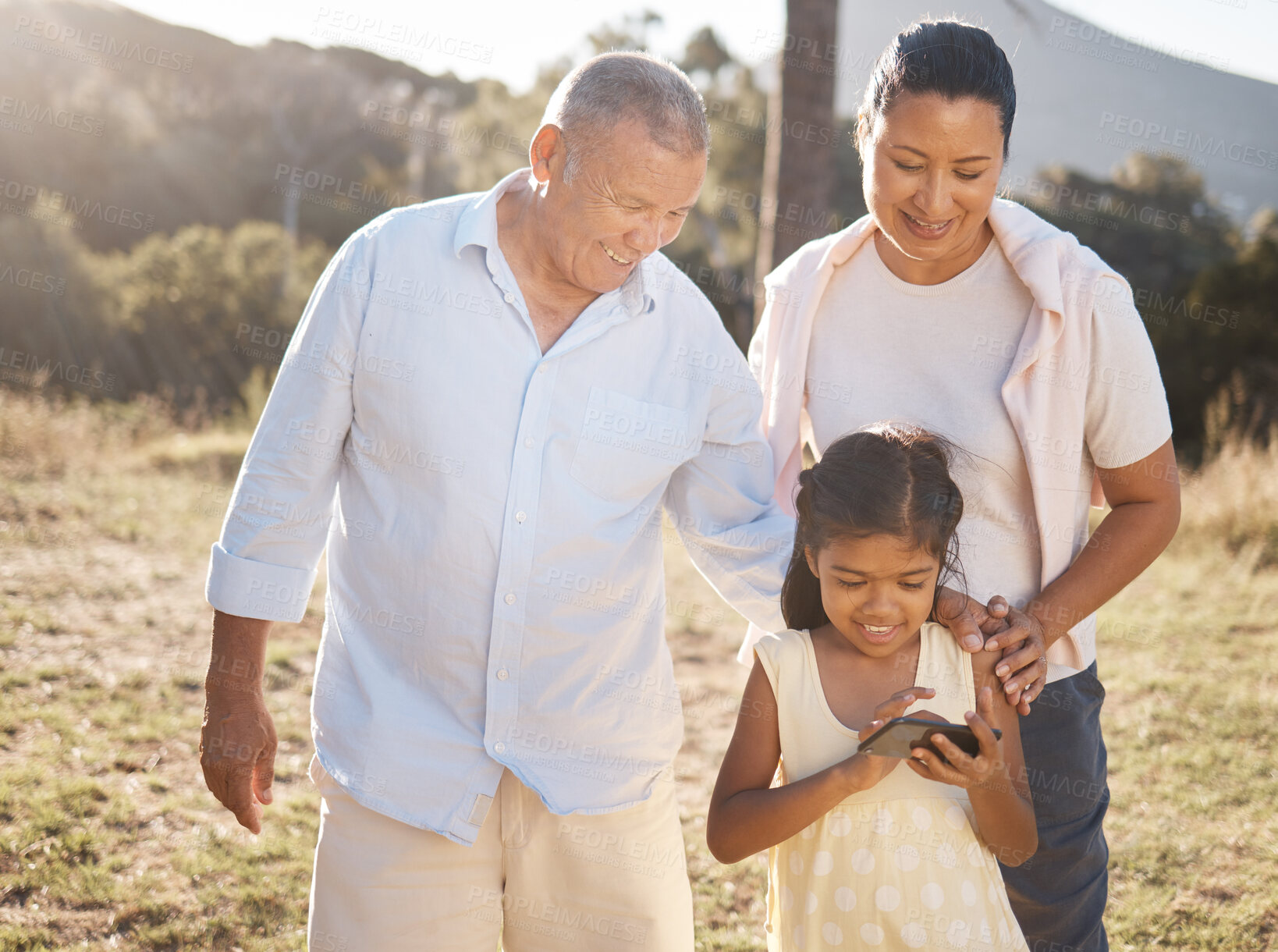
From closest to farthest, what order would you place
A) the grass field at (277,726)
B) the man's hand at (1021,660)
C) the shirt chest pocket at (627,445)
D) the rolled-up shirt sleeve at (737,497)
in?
the man's hand at (1021,660) < the shirt chest pocket at (627,445) < the rolled-up shirt sleeve at (737,497) < the grass field at (277,726)

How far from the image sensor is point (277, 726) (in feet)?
16.0

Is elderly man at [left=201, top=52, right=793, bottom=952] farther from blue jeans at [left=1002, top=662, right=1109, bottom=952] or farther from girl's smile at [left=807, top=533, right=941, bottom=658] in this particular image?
blue jeans at [left=1002, top=662, right=1109, bottom=952]

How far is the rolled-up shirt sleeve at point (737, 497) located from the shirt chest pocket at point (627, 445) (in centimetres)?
12

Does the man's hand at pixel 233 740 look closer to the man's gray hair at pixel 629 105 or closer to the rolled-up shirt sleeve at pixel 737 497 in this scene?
the rolled-up shirt sleeve at pixel 737 497

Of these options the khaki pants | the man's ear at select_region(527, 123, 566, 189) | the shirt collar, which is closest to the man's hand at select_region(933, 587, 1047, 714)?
the khaki pants

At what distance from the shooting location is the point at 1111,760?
16.0 ft

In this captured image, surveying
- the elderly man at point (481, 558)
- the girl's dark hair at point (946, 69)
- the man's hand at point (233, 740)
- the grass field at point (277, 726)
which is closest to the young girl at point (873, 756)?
the elderly man at point (481, 558)

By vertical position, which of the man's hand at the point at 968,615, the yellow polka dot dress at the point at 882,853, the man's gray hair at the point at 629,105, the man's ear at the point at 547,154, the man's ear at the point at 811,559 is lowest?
the yellow polka dot dress at the point at 882,853

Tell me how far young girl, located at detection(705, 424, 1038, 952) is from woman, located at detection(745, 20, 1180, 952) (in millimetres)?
170

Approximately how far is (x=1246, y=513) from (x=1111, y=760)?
3.76 m

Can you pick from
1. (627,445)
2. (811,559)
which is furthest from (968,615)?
(627,445)

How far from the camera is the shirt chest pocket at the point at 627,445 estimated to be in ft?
6.75

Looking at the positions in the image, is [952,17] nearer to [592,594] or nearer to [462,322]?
[462,322]

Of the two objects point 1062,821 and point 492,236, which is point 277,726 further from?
point 1062,821
